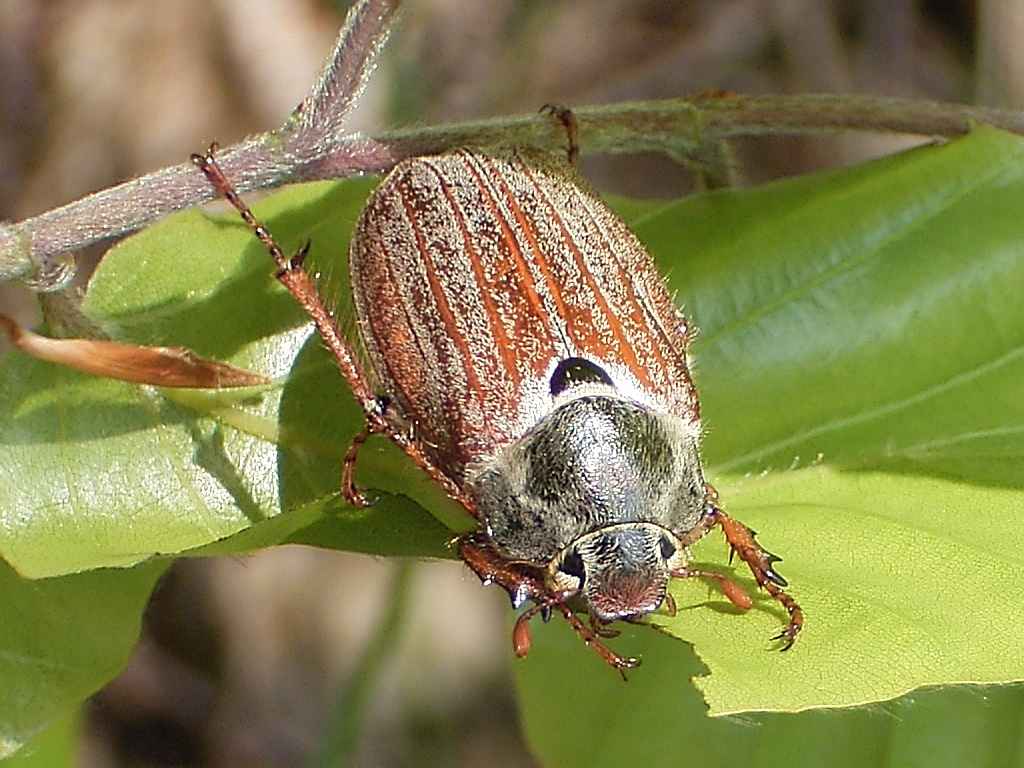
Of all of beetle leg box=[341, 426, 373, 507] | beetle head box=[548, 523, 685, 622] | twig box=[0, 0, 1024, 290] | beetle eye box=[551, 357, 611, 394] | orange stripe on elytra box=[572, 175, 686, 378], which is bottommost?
beetle head box=[548, 523, 685, 622]

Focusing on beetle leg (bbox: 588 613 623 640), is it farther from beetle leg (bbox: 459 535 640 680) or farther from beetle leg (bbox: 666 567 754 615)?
beetle leg (bbox: 666 567 754 615)

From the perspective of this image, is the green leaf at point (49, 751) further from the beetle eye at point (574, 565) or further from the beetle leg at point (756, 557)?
the beetle leg at point (756, 557)

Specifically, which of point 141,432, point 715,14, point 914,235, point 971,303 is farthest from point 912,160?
point 715,14

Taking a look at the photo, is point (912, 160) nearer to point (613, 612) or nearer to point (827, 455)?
point (827, 455)

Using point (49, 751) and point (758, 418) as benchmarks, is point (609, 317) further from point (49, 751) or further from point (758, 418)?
point (49, 751)

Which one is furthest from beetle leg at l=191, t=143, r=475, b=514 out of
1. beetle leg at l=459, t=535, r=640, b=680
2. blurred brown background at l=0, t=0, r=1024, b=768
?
blurred brown background at l=0, t=0, r=1024, b=768
